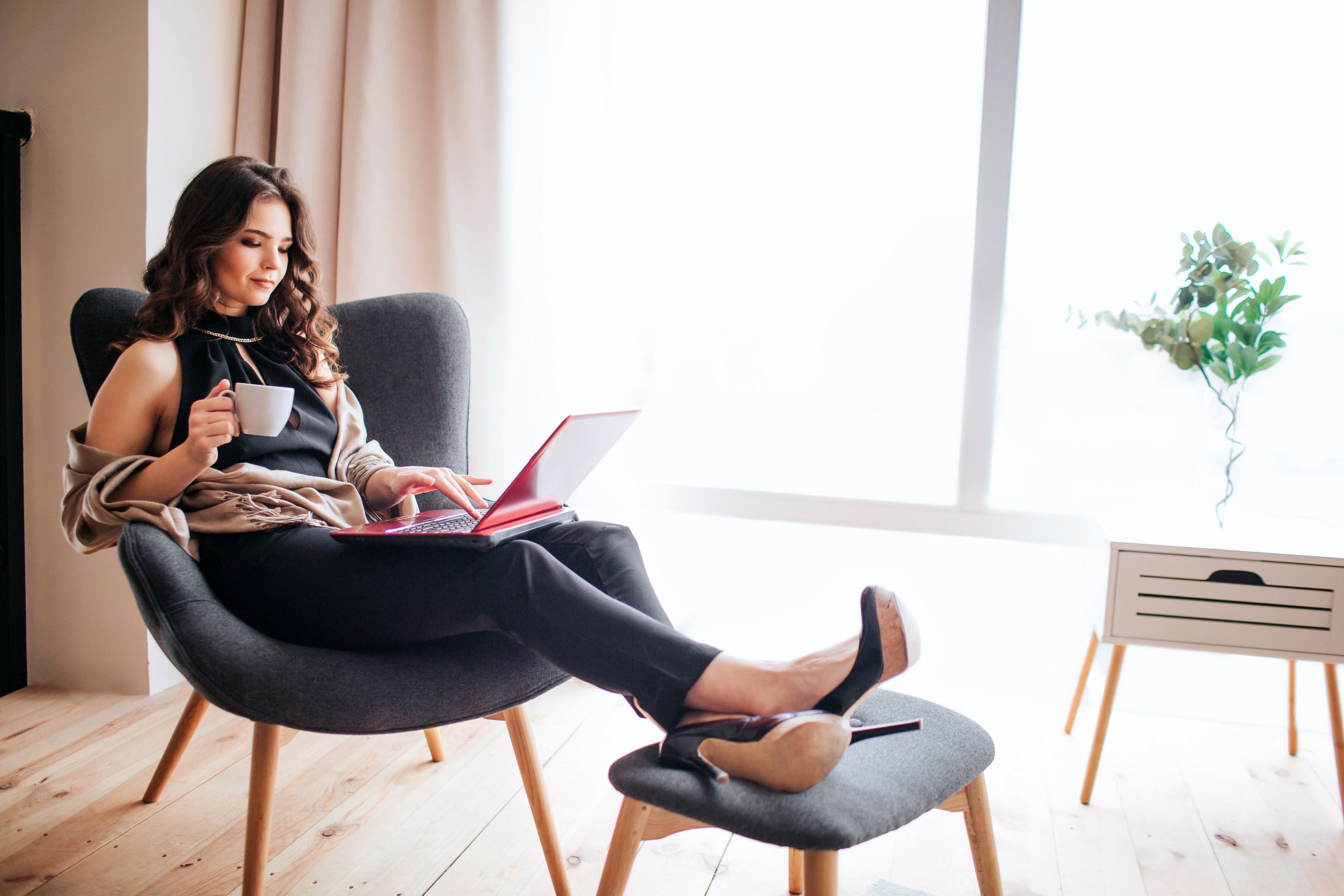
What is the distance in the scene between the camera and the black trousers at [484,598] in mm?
1101

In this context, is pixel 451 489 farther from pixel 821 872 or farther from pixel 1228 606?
pixel 1228 606

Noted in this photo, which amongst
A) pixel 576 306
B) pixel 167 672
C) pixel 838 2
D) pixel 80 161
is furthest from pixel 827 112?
pixel 167 672

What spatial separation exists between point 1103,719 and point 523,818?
1.11 meters

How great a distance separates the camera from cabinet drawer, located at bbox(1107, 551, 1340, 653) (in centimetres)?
164

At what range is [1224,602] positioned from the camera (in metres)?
1.68

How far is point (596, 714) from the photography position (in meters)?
2.15

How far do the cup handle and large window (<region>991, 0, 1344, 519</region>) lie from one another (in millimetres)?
1710

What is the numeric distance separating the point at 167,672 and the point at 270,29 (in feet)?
5.38

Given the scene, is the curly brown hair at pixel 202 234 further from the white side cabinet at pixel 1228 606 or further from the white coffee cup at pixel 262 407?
the white side cabinet at pixel 1228 606

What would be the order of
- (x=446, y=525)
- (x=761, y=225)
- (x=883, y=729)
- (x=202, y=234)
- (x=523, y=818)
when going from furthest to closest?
(x=761, y=225) → (x=523, y=818) → (x=202, y=234) → (x=446, y=525) → (x=883, y=729)

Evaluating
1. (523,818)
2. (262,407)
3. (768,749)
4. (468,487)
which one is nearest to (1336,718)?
(768,749)

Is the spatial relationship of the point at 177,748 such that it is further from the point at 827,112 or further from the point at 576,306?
the point at 827,112

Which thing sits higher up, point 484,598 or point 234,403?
point 234,403

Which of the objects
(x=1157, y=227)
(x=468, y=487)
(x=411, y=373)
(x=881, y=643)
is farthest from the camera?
Result: (x=1157, y=227)
